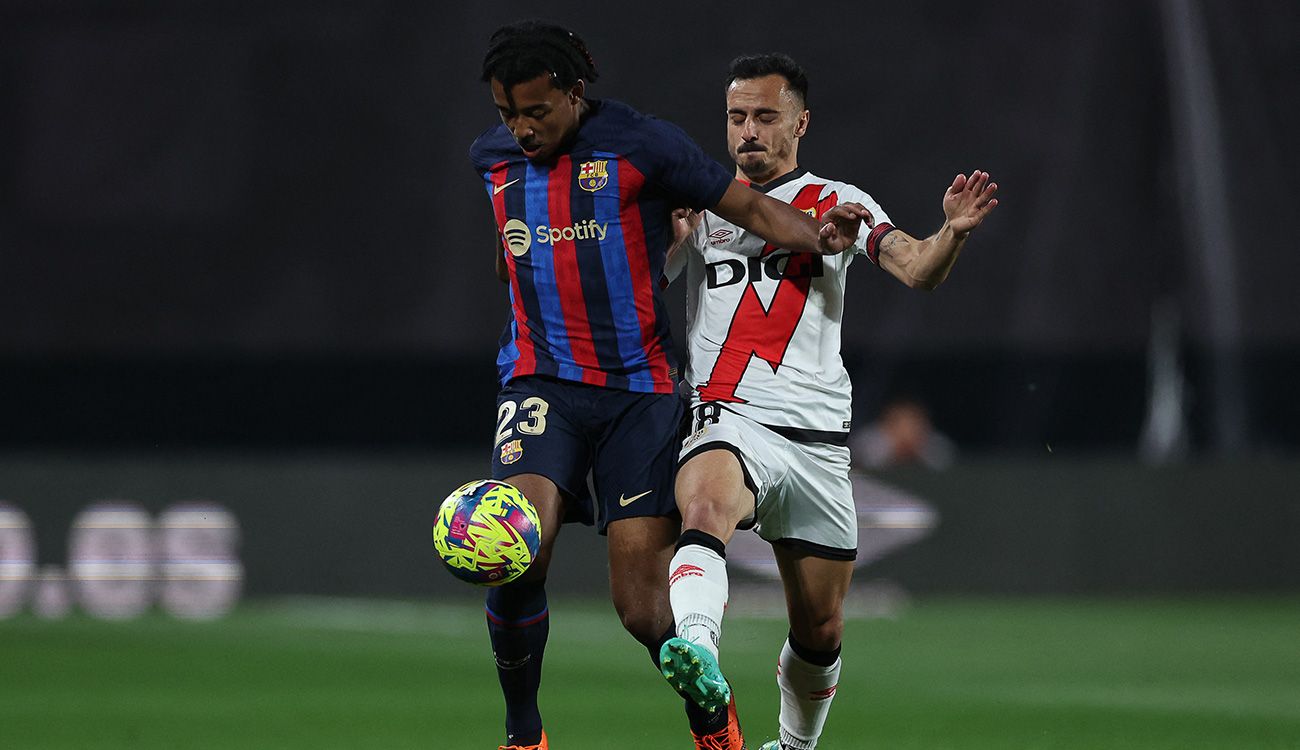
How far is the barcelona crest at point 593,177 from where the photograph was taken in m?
5.84

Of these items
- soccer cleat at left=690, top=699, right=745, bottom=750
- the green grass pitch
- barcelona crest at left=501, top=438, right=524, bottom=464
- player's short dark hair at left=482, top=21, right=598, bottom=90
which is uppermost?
player's short dark hair at left=482, top=21, right=598, bottom=90

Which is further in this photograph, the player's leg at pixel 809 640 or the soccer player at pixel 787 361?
the player's leg at pixel 809 640

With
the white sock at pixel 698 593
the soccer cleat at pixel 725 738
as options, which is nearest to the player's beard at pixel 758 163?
the white sock at pixel 698 593

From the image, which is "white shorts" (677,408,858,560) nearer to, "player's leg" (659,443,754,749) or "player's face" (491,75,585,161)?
"player's leg" (659,443,754,749)

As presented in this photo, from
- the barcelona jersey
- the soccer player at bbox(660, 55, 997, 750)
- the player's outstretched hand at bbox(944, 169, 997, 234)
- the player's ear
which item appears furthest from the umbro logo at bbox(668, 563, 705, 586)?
the player's ear

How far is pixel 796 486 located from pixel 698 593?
2.81ft

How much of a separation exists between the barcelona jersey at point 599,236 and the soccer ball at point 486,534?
616 millimetres

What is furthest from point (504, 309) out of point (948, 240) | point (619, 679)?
point (948, 240)

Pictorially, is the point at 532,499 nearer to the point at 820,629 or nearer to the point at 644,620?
the point at 644,620

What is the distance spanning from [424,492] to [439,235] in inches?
124

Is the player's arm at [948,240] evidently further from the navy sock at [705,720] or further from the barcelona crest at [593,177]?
the navy sock at [705,720]

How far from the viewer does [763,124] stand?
631cm

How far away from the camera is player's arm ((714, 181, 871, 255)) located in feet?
19.2

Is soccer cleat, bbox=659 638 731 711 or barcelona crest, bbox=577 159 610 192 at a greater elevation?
barcelona crest, bbox=577 159 610 192
